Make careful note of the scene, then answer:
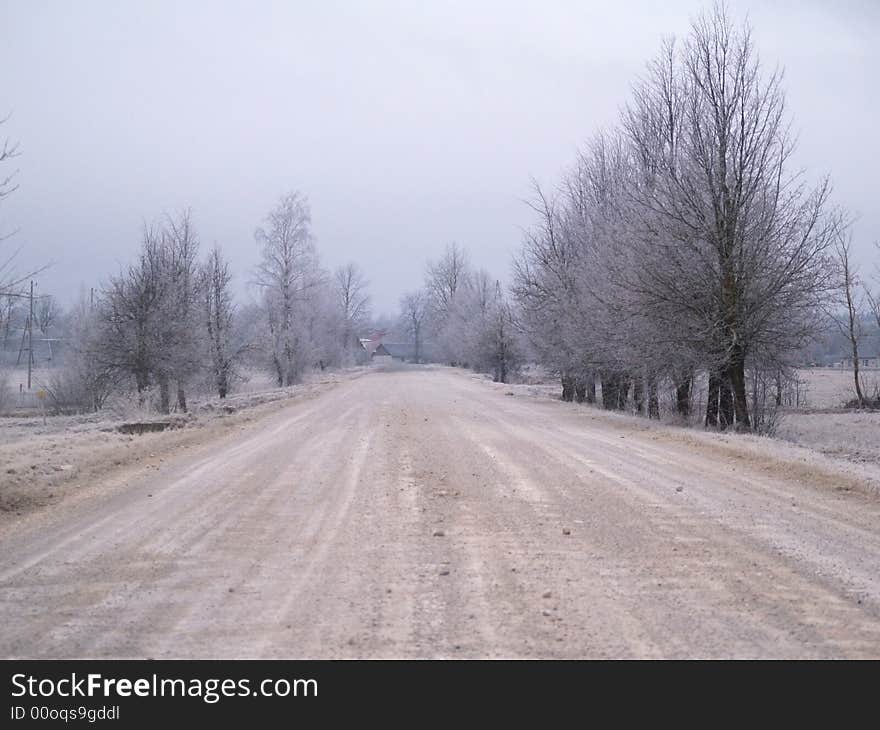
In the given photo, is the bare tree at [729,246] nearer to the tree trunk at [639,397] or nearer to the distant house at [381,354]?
the tree trunk at [639,397]

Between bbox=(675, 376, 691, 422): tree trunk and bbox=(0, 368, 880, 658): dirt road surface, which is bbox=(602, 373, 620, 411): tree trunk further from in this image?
bbox=(0, 368, 880, 658): dirt road surface

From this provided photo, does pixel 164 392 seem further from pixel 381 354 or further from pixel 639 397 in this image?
pixel 381 354

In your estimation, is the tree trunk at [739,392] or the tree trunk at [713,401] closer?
the tree trunk at [739,392]

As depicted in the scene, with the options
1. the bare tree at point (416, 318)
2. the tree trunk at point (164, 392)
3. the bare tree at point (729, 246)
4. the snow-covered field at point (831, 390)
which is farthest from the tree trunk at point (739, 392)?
the bare tree at point (416, 318)

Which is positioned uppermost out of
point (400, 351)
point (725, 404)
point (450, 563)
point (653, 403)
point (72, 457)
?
point (400, 351)

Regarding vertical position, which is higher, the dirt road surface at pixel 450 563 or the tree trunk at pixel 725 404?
the tree trunk at pixel 725 404

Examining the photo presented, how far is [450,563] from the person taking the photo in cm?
711

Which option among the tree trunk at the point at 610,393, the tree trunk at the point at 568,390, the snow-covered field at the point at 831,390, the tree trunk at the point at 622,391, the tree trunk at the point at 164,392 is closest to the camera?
the tree trunk at the point at 164,392

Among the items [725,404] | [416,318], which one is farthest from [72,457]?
[416,318]

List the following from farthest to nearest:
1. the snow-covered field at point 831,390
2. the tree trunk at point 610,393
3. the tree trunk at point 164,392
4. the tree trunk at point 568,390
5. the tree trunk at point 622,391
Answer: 1. the snow-covered field at point 831,390
2. the tree trunk at point 568,390
3. the tree trunk at point 610,393
4. the tree trunk at point 622,391
5. the tree trunk at point 164,392

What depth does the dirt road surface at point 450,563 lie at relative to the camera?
5.29 meters

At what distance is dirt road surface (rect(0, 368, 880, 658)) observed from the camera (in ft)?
17.3
